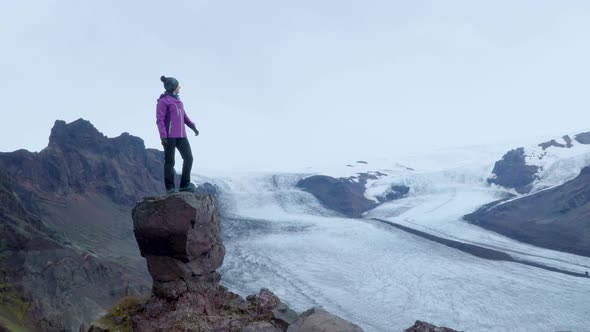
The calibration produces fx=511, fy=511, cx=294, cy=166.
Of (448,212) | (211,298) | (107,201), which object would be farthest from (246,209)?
(211,298)

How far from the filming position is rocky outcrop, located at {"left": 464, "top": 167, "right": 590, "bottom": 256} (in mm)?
31883

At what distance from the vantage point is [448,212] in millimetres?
41250

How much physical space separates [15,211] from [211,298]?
22.0m

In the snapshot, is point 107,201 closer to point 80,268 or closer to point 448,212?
point 80,268

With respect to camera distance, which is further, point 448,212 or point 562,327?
point 448,212

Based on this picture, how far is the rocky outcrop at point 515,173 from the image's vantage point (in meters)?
54.4

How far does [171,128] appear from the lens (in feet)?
21.3

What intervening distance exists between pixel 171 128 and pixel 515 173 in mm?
55722

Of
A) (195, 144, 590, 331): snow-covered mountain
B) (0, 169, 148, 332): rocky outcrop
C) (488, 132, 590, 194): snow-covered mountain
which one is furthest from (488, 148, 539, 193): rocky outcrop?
(0, 169, 148, 332): rocky outcrop

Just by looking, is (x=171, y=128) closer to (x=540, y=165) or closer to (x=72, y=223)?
(x=72, y=223)

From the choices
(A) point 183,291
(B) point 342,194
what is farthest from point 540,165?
(A) point 183,291

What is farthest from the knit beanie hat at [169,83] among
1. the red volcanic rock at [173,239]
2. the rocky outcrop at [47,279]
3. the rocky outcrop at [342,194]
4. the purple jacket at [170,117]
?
the rocky outcrop at [342,194]

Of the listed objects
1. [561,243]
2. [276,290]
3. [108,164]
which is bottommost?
[276,290]

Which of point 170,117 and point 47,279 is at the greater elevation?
point 170,117
